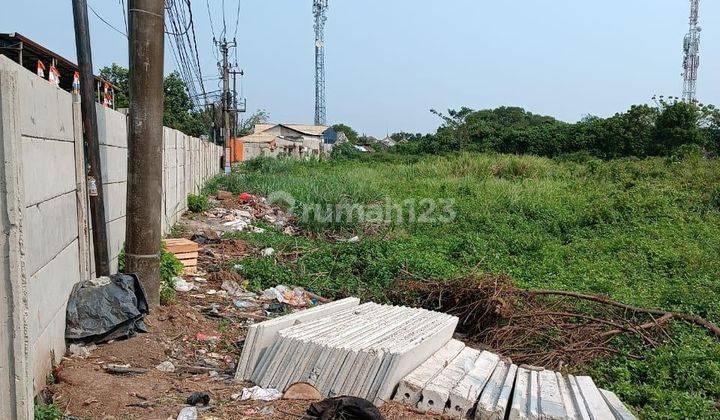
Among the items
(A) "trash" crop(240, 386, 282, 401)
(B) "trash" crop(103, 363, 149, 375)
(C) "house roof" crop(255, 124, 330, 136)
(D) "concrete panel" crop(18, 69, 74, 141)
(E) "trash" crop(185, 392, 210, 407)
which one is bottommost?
(A) "trash" crop(240, 386, 282, 401)

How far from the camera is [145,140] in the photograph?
4.60 meters

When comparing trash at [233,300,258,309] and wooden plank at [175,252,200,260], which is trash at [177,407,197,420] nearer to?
trash at [233,300,258,309]

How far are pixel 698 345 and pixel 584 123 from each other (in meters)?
29.8

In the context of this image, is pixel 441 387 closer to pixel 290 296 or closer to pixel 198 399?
pixel 198 399

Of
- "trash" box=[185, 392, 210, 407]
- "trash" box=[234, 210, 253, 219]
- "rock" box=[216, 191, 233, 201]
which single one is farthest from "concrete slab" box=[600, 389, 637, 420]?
"rock" box=[216, 191, 233, 201]

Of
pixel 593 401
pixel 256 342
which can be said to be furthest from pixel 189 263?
pixel 593 401

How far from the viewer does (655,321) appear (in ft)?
17.4

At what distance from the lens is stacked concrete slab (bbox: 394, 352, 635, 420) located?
10.8 ft

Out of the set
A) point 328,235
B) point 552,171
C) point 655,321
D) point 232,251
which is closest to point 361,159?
point 552,171

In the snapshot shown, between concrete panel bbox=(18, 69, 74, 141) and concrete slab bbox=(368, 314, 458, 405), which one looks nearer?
concrete panel bbox=(18, 69, 74, 141)

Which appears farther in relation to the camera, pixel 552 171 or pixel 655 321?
pixel 552 171

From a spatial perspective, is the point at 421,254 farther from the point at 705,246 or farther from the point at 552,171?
the point at 552,171

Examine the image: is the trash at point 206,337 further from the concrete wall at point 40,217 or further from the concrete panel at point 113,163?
the concrete panel at point 113,163

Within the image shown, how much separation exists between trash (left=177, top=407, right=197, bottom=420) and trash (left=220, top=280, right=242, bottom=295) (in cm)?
303
